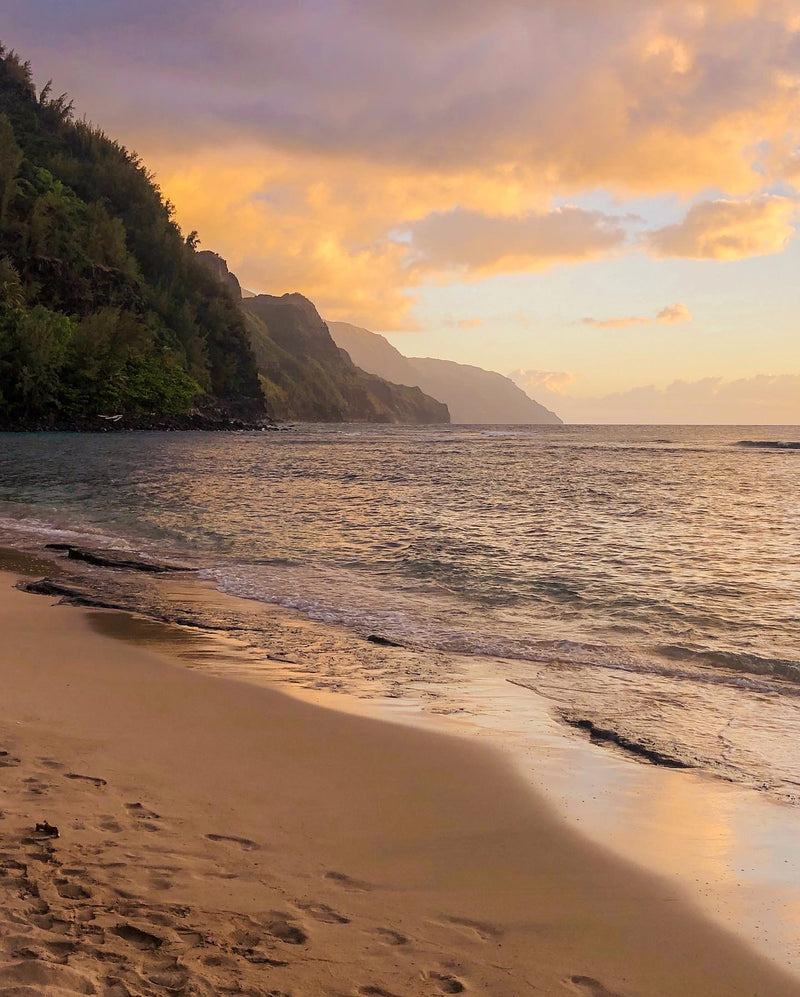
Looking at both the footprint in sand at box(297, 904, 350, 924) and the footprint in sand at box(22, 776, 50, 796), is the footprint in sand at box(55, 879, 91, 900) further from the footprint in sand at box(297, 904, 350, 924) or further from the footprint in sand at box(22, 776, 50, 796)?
the footprint in sand at box(22, 776, 50, 796)

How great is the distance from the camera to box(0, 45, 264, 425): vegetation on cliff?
7600 cm

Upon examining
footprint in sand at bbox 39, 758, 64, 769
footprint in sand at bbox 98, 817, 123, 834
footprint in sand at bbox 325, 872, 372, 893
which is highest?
footprint in sand at bbox 98, 817, 123, 834

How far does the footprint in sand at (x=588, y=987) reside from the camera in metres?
3.16

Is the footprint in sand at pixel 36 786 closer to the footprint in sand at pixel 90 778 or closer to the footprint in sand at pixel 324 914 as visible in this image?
the footprint in sand at pixel 90 778

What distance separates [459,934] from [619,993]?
0.73m

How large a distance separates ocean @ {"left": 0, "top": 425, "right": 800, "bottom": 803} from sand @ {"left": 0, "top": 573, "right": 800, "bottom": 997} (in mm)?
1830

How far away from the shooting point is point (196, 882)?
3.74 metres

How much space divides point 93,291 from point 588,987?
106 metres

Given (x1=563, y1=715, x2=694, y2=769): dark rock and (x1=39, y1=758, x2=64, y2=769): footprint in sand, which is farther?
(x1=563, y1=715, x2=694, y2=769): dark rock

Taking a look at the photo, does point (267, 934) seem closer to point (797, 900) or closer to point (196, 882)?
point (196, 882)

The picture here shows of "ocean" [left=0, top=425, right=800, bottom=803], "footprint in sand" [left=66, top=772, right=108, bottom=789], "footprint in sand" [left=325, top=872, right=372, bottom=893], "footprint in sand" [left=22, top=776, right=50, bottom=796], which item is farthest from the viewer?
"ocean" [left=0, top=425, right=800, bottom=803]

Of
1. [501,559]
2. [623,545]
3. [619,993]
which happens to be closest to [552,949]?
[619,993]

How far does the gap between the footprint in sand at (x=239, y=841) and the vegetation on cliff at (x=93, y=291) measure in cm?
7662

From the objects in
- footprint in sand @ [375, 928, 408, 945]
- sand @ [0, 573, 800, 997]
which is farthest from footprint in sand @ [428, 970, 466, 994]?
footprint in sand @ [375, 928, 408, 945]
